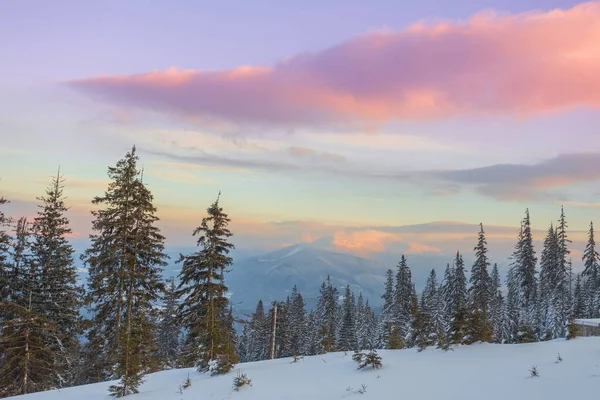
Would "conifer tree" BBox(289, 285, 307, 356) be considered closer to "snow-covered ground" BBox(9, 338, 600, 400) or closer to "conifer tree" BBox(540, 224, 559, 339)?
"conifer tree" BBox(540, 224, 559, 339)

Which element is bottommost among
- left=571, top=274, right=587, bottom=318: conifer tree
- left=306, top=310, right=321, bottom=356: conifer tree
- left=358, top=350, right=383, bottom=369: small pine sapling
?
left=306, top=310, right=321, bottom=356: conifer tree

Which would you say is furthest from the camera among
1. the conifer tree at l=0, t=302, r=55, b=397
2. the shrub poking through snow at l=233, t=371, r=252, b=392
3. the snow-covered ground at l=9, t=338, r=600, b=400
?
the conifer tree at l=0, t=302, r=55, b=397

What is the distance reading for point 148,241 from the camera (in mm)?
25188

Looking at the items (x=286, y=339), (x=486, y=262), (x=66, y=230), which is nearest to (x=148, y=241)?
(x=66, y=230)

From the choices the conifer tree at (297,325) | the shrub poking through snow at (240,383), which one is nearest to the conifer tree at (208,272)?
the shrub poking through snow at (240,383)

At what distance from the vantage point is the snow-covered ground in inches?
373

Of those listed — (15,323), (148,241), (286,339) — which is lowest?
(286,339)

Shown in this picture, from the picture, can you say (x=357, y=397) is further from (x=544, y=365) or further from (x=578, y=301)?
(x=578, y=301)

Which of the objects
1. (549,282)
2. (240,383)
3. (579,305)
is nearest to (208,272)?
(240,383)

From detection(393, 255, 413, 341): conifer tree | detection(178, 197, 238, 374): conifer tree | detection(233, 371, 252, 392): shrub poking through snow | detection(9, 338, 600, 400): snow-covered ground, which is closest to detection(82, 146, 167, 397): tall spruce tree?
detection(178, 197, 238, 374): conifer tree

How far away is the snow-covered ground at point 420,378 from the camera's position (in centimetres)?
948

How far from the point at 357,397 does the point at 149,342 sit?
9248 millimetres

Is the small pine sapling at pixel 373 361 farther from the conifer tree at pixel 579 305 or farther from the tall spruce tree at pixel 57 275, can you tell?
the conifer tree at pixel 579 305

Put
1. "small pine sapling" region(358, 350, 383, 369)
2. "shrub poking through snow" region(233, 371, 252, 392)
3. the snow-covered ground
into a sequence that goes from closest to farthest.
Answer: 1. the snow-covered ground
2. "shrub poking through snow" region(233, 371, 252, 392)
3. "small pine sapling" region(358, 350, 383, 369)
